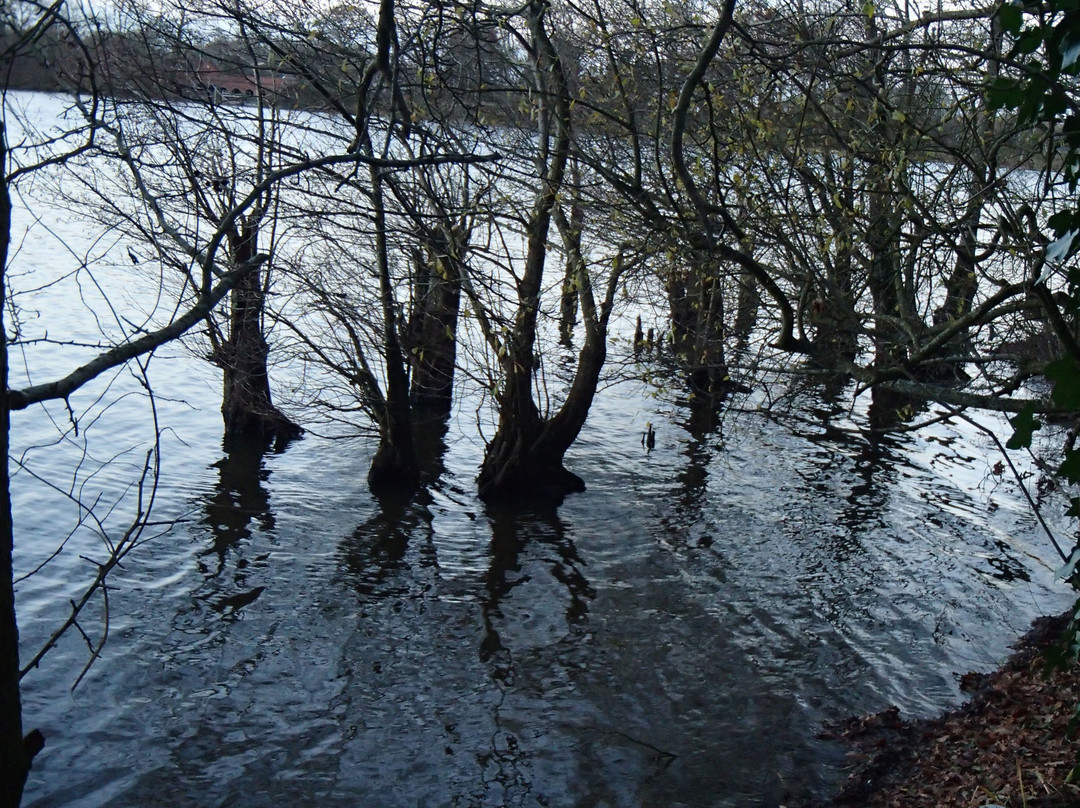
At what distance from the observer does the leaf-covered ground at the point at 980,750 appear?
6270 mm

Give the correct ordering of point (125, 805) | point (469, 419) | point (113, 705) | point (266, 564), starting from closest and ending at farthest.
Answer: point (125, 805), point (113, 705), point (266, 564), point (469, 419)

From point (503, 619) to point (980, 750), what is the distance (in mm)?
5727

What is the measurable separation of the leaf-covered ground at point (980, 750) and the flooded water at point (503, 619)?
417mm

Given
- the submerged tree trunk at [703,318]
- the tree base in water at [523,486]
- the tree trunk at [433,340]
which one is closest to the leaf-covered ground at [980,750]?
the submerged tree trunk at [703,318]

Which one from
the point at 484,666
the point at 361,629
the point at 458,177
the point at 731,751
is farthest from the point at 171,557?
the point at 731,751

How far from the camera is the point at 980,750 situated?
24.4 ft

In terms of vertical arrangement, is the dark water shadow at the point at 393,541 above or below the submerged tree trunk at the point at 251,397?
below

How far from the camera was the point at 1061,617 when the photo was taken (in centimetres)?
1098

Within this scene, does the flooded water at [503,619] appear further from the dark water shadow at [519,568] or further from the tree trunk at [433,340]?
the tree trunk at [433,340]

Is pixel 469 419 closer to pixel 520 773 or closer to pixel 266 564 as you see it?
pixel 266 564

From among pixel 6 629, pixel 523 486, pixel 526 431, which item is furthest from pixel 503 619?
pixel 6 629

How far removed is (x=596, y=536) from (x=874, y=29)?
25.9ft

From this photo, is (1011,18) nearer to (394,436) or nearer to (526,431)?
(526,431)

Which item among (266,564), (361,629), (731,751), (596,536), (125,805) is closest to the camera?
(125,805)
